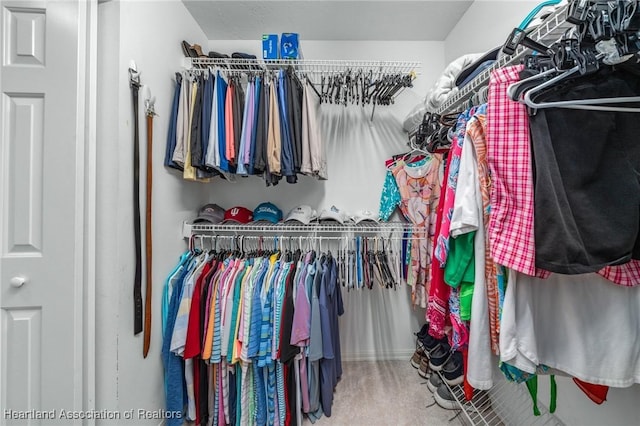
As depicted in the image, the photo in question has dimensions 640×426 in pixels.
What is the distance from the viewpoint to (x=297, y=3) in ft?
4.91

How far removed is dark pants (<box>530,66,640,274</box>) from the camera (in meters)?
0.57

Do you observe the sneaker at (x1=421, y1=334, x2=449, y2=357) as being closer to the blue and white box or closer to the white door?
the white door

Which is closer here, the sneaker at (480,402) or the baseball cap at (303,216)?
the sneaker at (480,402)

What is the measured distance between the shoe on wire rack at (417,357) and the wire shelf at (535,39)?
1670mm

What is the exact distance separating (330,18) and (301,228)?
1.51 m

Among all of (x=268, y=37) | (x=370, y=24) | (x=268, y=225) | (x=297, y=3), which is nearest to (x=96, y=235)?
(x=268, y=225)

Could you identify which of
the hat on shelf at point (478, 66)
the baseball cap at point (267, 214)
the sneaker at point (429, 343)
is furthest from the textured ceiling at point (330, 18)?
the sneaker at point (429, 343)

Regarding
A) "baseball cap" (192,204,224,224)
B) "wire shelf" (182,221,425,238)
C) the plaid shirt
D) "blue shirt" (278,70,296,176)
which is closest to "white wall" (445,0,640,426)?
the plaid shirt

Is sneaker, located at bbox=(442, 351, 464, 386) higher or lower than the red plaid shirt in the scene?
lower

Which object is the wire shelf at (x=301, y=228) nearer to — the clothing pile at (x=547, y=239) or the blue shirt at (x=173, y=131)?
the blue shirt at (x=173, y=131)

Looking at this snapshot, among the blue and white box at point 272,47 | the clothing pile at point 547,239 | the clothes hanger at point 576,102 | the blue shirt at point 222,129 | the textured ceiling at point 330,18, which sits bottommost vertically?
the clothing pile at point 547,239

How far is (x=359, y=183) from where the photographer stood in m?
1.83

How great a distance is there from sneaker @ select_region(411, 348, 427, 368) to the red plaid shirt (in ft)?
4.34

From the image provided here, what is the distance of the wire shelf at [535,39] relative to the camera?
2.12ft
